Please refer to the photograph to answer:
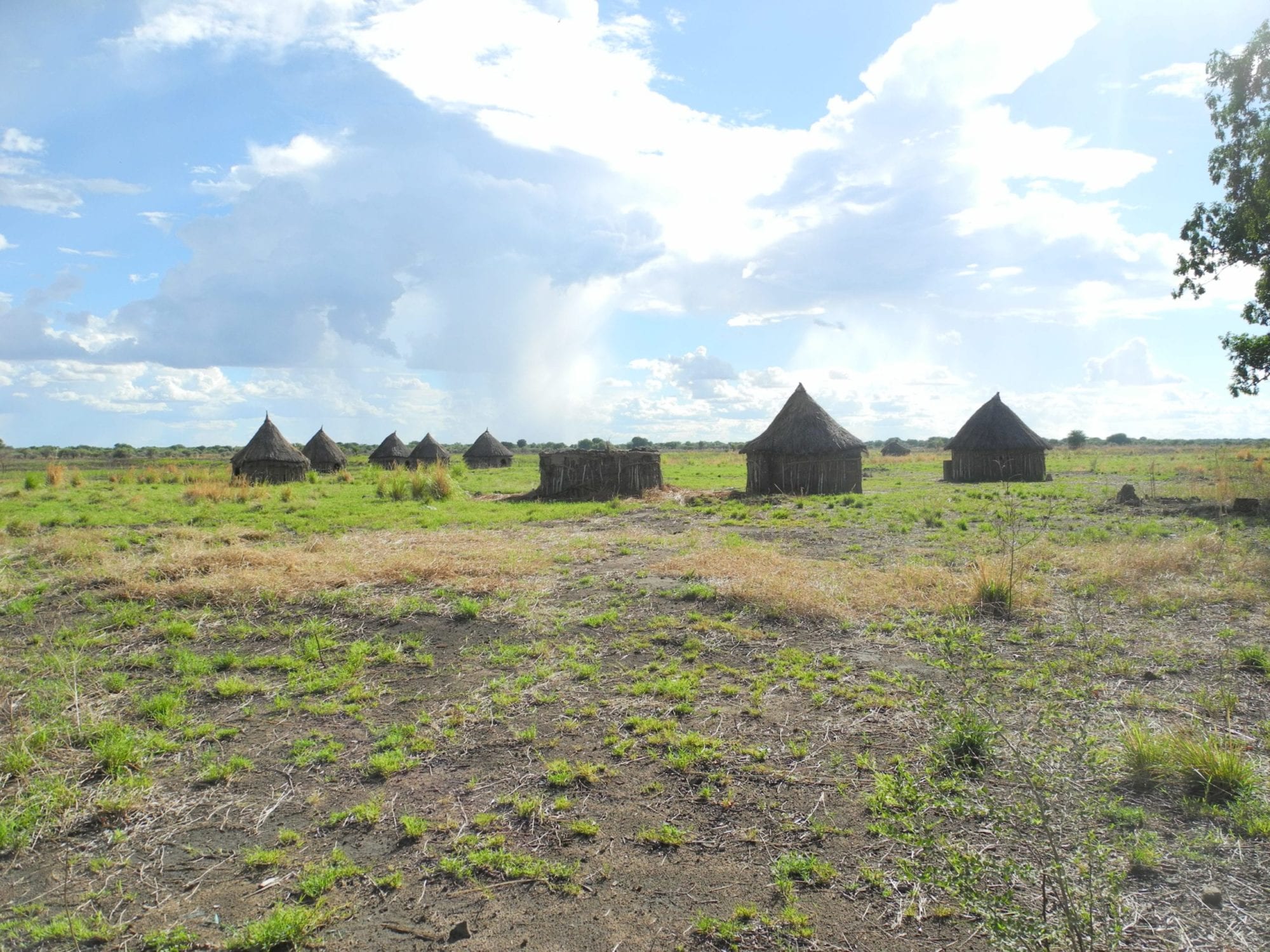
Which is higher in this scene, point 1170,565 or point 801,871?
point 1170,565

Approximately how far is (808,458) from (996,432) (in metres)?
9.22

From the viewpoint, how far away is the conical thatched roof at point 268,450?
2825cm

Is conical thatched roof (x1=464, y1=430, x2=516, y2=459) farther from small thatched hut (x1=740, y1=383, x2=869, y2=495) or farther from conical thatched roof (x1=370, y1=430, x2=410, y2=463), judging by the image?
small thatched hut (x1=740, y1=383, x2=869, y2=495)

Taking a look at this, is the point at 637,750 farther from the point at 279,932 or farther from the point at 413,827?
the point at 279,932

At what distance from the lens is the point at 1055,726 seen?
4.39 metres

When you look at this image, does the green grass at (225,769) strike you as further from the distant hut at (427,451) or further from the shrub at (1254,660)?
the distant hut at (427,451)

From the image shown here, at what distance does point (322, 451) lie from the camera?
36.1 m

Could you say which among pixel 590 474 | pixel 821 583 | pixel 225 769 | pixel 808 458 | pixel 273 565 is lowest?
pixel 225 769

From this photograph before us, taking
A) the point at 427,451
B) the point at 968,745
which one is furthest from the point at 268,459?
the point at 968,745

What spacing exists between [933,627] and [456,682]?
4172mm

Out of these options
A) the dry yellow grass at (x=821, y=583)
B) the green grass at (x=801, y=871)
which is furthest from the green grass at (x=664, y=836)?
the dry yellow grass at (x=821, y=583)

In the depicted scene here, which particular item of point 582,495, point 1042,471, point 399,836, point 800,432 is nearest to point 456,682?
point 399,836

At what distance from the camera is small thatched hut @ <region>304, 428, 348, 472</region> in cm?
3591

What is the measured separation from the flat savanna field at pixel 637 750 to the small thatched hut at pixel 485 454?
Result: 106 ft
